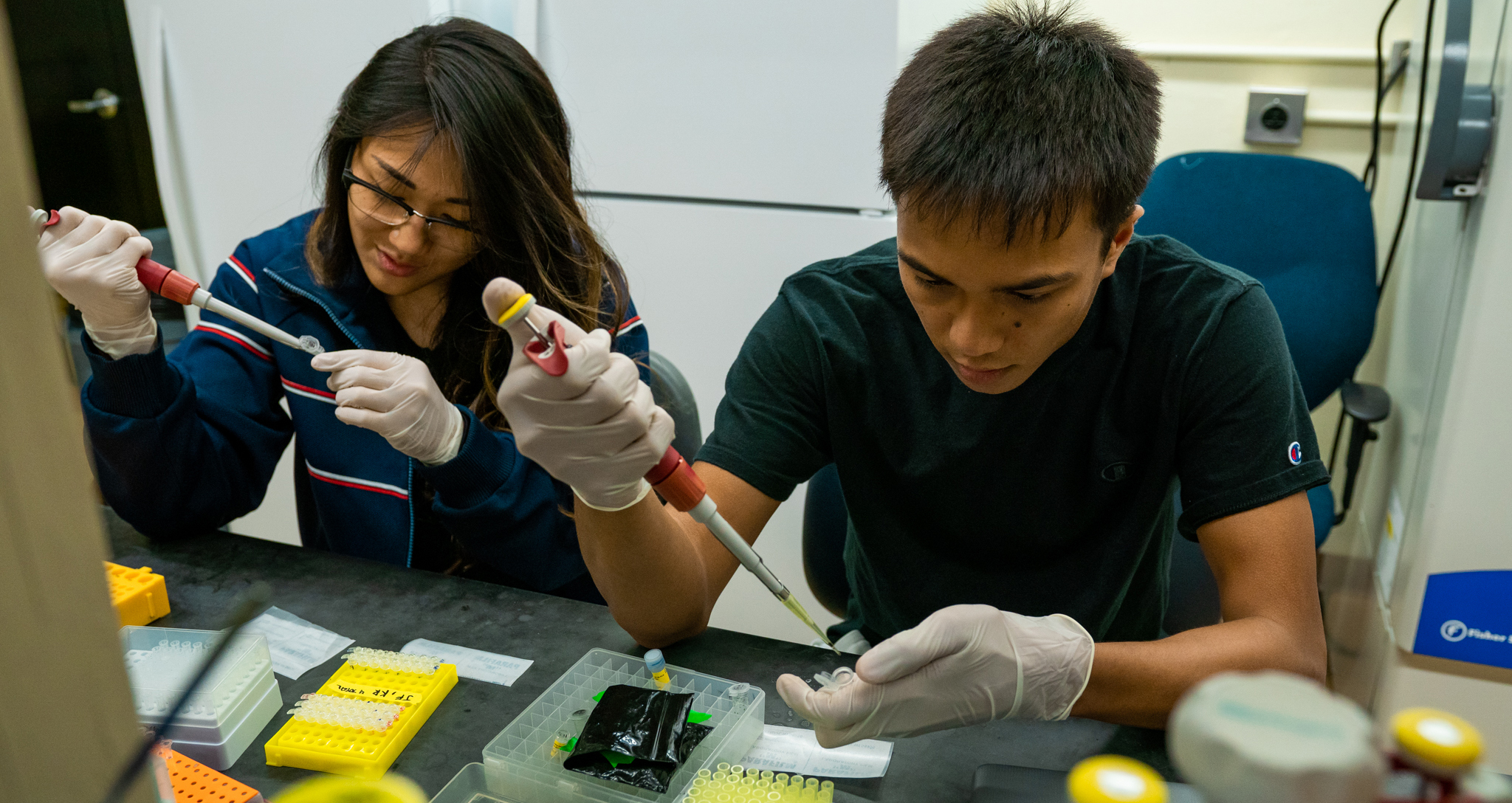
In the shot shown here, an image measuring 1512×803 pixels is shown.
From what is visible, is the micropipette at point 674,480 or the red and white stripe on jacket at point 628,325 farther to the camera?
the red and white stripe on jacket at point 628,325

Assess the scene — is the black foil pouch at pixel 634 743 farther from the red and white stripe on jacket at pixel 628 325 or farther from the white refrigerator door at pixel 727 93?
the white refrigerator door at pixel 727 93

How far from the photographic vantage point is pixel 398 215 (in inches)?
48.2

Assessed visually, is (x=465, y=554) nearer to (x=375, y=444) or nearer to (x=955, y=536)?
(x=375, y=444)

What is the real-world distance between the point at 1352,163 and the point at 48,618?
2.44m

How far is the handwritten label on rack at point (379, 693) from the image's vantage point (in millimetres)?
895

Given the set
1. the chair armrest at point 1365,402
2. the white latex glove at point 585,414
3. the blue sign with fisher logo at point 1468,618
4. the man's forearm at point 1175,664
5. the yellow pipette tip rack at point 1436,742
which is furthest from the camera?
the chair armrest at point 1365,402

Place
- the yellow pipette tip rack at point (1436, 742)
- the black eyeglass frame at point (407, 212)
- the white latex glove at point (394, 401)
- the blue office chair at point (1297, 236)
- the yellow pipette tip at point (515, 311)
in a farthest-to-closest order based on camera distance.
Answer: the blue office chair at point (1297, 236) < the black eyeglass frame at point (407, 212) < the white latex glove at point (394, 401) < the yellow pipette tip at point (515, 311) < the yellow pipette tip rack at point (1436, 742)

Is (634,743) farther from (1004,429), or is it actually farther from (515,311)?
(1004,429)

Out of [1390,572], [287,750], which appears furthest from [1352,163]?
[287,750]

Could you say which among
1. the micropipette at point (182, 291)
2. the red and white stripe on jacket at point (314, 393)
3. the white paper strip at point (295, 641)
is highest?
the micropipette at point (182, 291)

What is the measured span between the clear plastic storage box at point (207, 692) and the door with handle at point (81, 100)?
2513 mm

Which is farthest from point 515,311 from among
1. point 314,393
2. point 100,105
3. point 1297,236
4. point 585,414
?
point 100,105

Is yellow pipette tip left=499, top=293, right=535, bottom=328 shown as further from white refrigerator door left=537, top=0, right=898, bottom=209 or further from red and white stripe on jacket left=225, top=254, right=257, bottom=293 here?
white refrigerator door left=537, top=0, right=898, bottom=209

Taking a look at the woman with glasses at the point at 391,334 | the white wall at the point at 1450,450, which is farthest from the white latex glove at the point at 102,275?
the white wall at the point at 1450,450
